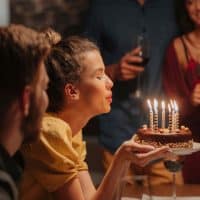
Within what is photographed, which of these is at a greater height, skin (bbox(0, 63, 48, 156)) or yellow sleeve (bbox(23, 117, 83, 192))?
skin (bbox(0, 63, 48, 156))

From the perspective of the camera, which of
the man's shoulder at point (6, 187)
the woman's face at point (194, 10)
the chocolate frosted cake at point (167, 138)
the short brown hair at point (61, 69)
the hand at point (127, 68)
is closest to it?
the man's shoulder at point (6, 187)

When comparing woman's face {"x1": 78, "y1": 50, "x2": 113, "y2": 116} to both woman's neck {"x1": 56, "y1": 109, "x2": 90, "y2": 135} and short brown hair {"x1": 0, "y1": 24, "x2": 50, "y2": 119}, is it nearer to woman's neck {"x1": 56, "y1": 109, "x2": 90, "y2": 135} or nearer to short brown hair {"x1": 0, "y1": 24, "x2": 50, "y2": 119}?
woman's neck {"x1": 56, "y1": 109, "x2": 90, "y2": 135}

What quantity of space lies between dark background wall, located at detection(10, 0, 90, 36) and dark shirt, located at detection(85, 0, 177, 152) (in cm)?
51

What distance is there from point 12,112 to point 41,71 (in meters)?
0.13

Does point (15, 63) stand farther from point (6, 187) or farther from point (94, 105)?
point (94, 105)

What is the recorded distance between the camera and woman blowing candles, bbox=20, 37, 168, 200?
1693 millimetres

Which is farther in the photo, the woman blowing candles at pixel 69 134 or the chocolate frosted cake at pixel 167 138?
the chocolate frosted cake at pixel 167 138

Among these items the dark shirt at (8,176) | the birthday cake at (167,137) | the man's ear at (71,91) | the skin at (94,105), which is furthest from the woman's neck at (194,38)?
the dark shirt at (8,176)

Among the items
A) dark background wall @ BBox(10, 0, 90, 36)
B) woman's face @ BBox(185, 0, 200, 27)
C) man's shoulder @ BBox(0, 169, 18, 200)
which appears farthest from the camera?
dark background wall @ BBox(10, 0, 90, 36)

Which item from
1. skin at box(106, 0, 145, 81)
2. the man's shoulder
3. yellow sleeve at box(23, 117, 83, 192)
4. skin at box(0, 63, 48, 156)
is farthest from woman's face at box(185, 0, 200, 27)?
the man's shoulder

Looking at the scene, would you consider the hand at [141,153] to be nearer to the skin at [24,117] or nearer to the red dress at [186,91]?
the skin at [24,117]

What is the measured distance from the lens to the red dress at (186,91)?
294 cm

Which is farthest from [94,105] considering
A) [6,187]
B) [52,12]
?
[52,12]

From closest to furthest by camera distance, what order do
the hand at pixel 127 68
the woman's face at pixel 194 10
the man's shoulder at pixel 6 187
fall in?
the man's shoulder at pixel 6 187
the hand at pixel 127 68
the woman's face at pixel 194 10
